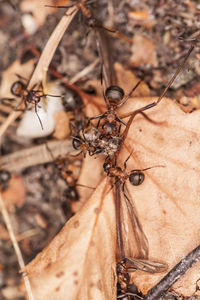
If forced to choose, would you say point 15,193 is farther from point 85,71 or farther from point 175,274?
point 175,274

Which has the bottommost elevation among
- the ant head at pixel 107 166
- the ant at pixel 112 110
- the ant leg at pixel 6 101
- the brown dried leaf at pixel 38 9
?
the ant head at pixel 107 166

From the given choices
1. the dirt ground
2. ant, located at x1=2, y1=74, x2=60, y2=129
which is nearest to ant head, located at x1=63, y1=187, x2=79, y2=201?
the dirt ground

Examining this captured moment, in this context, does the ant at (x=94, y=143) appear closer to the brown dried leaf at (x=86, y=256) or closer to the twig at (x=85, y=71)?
the brown dried leaf at (x=86, y=256)

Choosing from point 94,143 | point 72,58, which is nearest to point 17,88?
point 72,58

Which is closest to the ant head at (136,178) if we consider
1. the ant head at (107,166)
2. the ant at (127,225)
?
the ant at (127,225)

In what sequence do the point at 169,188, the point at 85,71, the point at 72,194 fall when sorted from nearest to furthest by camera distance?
the point at 169,188 < the point at 72,194 < the point at 85,71

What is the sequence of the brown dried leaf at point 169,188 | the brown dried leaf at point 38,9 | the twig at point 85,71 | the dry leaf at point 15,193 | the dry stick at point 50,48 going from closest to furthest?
the brown dried leaf at point 169,188
the dry stick at point 50,48
the twig at point 85,71
the brown dried leaf at point 38,9
the dry leaf at point 15,193
